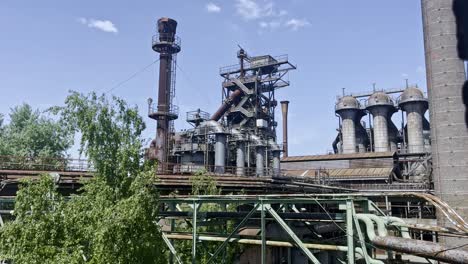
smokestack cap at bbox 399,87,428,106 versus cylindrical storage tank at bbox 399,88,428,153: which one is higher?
smokestack cap at bbox 399,87,428,106

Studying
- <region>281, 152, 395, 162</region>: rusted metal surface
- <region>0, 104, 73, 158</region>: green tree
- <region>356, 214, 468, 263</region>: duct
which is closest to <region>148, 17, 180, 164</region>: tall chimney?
<region>0, 104, 73, 158</region>: green tree

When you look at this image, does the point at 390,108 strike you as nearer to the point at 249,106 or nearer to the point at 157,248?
the point at 249,106

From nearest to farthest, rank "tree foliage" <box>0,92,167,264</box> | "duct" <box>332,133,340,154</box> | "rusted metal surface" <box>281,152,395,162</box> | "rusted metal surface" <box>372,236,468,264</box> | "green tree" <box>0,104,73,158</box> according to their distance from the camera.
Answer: "rusted metal surface" <box>372,236,468,264</box> → "tree foliage" <box>0,92,167,264</box> → "green tree" <box>0,104,73,158</box> → "rusted metal surface" <box>281,152,395,162</box> → "duct" <box>332,133,340,154</box>

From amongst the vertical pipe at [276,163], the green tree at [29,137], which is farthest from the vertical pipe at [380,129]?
the green tree at [29,137]

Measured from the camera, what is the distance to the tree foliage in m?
7.35

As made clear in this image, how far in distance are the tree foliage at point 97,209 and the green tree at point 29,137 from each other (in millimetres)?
26065

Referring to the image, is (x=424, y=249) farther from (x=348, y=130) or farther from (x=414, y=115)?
(x=348, y=130)

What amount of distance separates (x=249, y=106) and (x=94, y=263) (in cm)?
3868

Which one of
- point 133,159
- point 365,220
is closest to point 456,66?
point 365,220

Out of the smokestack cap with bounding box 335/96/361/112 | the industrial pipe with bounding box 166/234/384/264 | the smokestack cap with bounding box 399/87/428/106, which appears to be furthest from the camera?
the smokestack cap with bounding box 335/96/361/112

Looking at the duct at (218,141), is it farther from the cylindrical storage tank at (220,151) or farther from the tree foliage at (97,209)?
the tree foliage at (97,209)

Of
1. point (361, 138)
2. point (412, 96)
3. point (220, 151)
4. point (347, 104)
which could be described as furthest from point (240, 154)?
point (412, 96)

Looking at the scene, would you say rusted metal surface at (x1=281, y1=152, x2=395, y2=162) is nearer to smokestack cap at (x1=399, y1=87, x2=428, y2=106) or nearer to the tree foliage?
smokestack cap at (x1=399, y1=87, x2=428, y2=106)

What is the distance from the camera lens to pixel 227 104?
45500 millimetres
